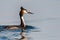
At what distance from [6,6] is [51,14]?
160cm

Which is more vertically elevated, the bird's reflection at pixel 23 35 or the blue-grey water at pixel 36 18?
the blue-grey water at pixel 36 18

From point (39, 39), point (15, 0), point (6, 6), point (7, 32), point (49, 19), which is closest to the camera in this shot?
point (39, 39)

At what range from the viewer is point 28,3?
11.9 metres

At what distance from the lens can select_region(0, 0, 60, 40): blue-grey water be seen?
8656mm

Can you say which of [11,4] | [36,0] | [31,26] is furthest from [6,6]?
[31,26]

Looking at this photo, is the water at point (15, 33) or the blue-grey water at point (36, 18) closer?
the water at point (15, 33)

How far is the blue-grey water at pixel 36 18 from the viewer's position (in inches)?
341

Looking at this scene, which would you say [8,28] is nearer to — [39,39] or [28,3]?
[39,39]

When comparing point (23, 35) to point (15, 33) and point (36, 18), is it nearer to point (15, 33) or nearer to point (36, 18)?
point (15, 33)

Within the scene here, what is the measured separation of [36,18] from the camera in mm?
10289

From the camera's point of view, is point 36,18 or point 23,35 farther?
point 36,18

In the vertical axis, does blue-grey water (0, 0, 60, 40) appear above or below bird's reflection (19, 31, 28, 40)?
above

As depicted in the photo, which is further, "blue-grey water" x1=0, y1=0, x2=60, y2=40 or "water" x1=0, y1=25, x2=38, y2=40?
"blue-grey water" x1=0, y1=0, x2=60, y2=40

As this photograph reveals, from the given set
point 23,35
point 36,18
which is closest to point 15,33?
point 23,35
